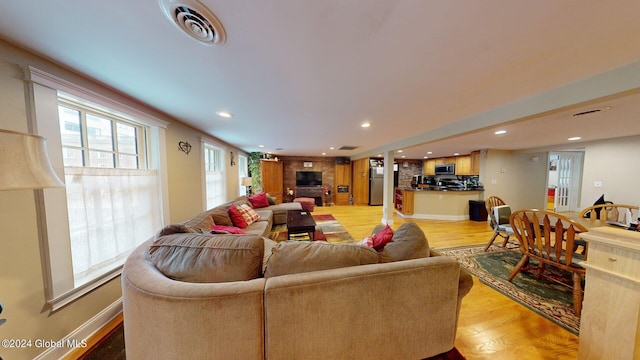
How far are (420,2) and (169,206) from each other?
9.99 ft

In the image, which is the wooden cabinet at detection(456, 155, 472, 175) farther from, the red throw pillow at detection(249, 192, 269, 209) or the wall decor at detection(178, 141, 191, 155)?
the wall decor at detection(178, 141, 191, 155)

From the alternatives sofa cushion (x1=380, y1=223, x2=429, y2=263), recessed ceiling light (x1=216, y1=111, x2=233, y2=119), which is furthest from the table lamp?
sofa cushion (x1=380, y1=223, x2=429, y2=263)

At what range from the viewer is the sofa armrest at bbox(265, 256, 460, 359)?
0.98 meters

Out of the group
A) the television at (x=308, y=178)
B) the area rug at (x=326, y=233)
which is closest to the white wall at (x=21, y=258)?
the area rug at (x=326, y=233)

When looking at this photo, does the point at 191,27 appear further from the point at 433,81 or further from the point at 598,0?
the point at 598,0

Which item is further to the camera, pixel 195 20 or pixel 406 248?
pixel 406 248

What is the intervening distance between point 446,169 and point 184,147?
7.46 meters

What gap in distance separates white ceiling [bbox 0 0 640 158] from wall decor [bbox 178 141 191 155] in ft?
2.02

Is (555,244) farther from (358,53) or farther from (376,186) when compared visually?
(376,186)

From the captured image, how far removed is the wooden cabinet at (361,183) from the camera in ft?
23.8

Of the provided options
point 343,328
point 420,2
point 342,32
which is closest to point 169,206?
point 343,328

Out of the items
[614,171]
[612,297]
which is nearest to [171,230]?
[612,297]

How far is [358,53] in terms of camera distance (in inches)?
45.0

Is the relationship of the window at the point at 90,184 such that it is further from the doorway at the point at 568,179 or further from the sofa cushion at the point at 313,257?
the doorway at the point at 568,179
